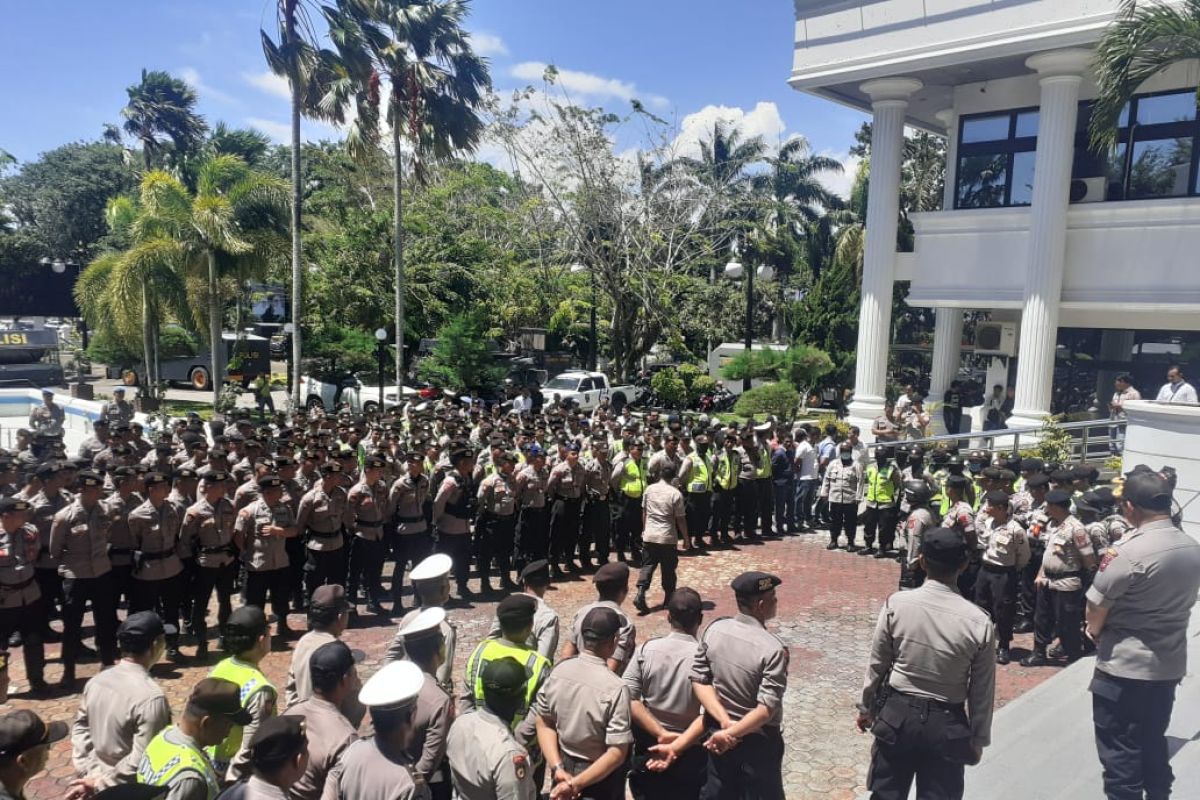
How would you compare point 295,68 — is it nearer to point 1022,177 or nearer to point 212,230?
point 212,230

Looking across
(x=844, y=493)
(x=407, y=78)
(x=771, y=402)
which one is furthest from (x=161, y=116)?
(x=844, y=493)

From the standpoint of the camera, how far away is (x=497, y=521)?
1012 centimetres

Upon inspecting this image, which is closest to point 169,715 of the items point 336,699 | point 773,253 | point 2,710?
point 336,699

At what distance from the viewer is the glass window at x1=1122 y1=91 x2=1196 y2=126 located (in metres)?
16.8

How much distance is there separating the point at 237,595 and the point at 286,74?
15382 millimetres

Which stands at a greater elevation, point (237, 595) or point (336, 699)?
point (336, 699)

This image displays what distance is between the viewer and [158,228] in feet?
72.3

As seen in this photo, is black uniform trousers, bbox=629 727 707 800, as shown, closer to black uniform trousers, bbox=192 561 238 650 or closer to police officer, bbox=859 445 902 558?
black uniform trousers, bbox=192 561 238 650

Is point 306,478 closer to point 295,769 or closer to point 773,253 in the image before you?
point 295,769

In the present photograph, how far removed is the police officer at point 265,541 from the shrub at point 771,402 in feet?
58.0

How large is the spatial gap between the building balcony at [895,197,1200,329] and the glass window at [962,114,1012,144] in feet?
7.27

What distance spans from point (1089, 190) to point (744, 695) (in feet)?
60.9

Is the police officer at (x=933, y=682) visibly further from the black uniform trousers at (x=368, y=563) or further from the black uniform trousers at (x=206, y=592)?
the black uniform trousers at (x=206, y=592)

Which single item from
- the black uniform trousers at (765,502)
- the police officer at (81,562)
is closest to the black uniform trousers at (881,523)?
the black uniform trousers at (765,502)
